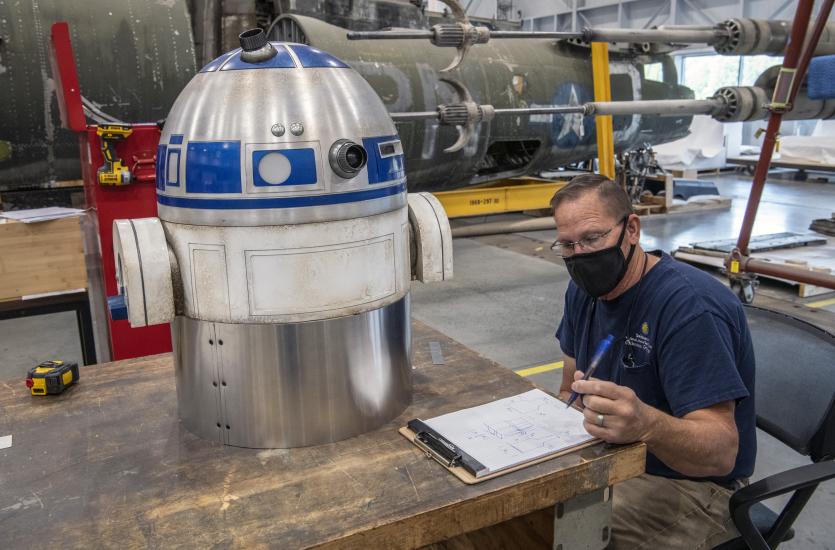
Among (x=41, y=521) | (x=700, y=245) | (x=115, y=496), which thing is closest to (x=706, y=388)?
(x=115, y=496)

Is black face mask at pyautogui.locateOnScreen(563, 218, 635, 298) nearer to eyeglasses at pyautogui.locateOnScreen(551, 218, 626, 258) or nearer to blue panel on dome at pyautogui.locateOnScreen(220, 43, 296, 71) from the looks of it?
eyeglasses at pyautogui.locateOnScreen(551, 218, 626, 258)

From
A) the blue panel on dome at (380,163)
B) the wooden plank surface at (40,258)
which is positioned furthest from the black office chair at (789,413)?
the wooden plank surface at (40,258)

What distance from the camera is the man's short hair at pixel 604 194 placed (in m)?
1.73

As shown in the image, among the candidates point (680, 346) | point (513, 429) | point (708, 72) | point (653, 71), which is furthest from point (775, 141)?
point (708, 72)

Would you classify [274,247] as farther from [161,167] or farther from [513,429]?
[513,429]

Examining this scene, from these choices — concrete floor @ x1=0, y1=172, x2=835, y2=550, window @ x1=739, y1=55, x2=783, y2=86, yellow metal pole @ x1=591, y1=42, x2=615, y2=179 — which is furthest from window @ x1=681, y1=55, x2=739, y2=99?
yellow metal pole @ x1=591, y1=42, x2=615, y2=179

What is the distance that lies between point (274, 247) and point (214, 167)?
0.62ft

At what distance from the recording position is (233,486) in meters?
1.26

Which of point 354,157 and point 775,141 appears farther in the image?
point 775,141

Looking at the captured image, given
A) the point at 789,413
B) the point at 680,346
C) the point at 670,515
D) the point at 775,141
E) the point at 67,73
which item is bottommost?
the point at 670,515

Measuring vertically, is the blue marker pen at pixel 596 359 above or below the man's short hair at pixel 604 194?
below

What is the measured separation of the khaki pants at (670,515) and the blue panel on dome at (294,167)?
45.1 inches

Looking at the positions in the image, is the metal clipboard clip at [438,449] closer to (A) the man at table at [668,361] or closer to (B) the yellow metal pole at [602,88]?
(A) the man at table at [668,361]

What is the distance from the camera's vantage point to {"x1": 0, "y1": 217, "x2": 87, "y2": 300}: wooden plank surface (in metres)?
3.25
